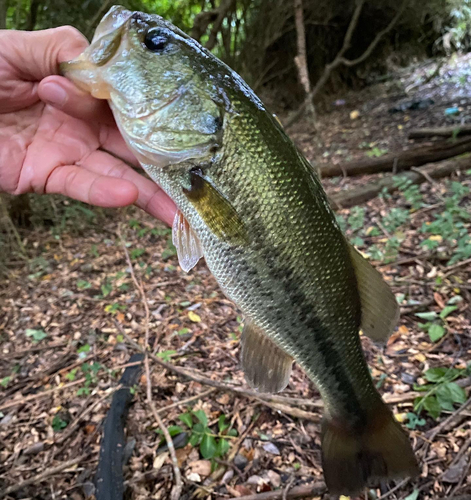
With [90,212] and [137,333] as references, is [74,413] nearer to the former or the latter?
[137,333]

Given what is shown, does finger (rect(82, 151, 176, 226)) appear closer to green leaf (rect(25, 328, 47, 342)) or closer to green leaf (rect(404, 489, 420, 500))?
green leaf (rect(404, 489, 420, 500))

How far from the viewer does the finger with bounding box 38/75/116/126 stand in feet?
5.45

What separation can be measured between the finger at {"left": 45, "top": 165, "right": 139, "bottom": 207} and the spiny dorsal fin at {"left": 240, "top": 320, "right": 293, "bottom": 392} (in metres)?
0.84

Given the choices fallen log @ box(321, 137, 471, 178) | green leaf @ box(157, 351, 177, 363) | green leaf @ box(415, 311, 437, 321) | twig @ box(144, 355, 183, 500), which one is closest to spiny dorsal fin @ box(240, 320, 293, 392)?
twig @ box(144, 355, 183, 500)

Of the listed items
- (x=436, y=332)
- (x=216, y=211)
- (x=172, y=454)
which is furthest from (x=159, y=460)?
(x=436, y=332)

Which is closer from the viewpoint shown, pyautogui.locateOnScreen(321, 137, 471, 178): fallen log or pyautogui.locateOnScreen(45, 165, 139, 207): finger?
pyautogui.locateOnScreen(45, 165, 139, 207): finger

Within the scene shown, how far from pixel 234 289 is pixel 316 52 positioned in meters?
11.3

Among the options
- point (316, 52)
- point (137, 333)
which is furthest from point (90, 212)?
point (316, 52)

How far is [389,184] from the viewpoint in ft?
18.0

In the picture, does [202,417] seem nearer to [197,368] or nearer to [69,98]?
[197,368]

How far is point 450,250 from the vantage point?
12.5 feet

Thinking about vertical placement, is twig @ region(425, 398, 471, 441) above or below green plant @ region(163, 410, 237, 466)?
above

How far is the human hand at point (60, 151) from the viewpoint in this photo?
191cm

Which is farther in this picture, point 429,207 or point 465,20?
point 465,20
